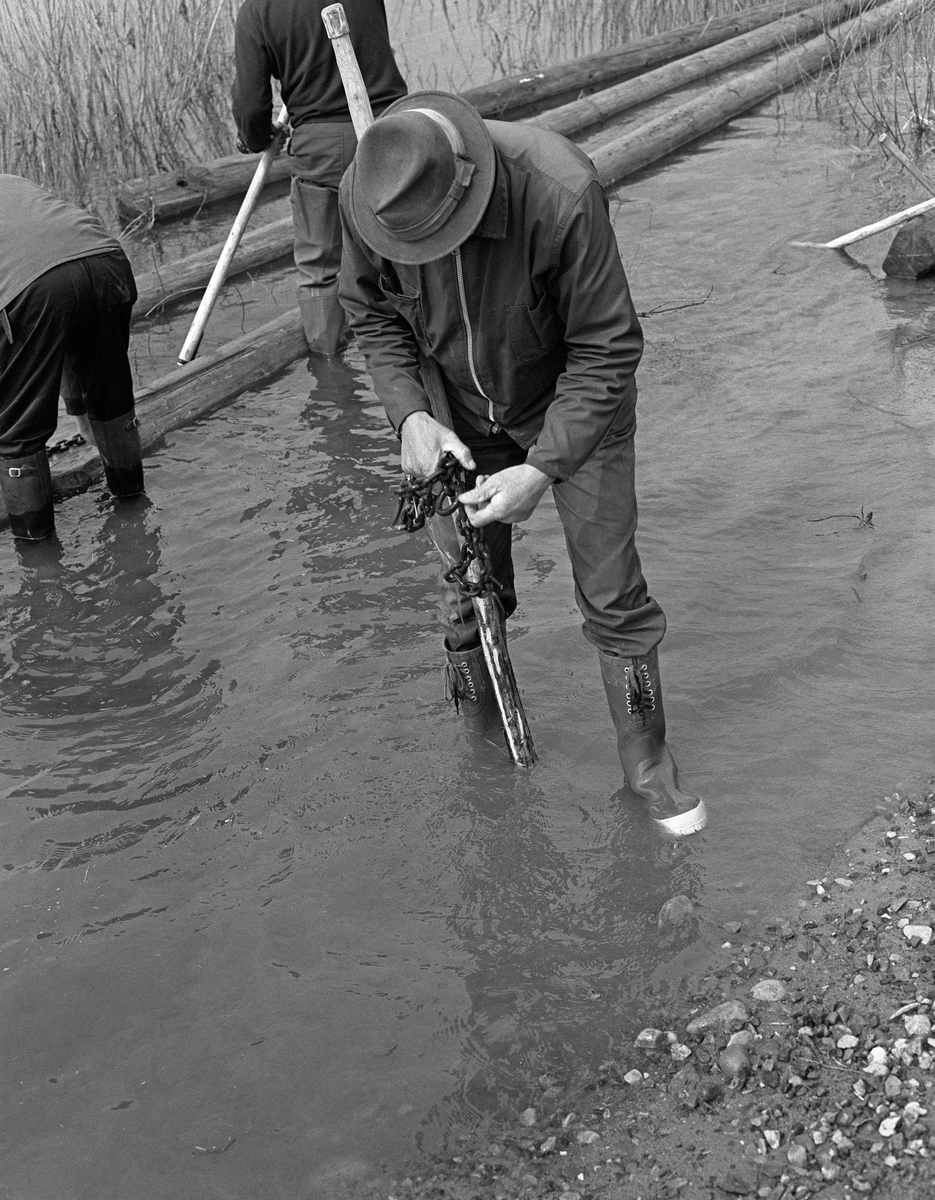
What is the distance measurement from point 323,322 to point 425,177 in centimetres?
449

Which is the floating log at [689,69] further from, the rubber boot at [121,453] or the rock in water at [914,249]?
the rubber boot at [121,453]

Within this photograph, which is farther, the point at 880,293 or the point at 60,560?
the point at 880,293

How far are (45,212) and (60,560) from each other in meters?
1.46

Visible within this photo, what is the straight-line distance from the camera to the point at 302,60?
6.36 metres

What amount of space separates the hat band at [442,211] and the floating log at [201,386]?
136 inches

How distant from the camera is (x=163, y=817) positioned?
12.7 feet

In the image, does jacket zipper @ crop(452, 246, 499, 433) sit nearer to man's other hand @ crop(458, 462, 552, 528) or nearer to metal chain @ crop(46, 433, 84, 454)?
man's other hand @ crop(458, 462, 552, 528)

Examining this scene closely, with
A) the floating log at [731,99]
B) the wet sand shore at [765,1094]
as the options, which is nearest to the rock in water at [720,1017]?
the wet sand shore at [765,1094]

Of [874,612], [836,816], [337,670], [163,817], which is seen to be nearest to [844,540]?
[874,612]

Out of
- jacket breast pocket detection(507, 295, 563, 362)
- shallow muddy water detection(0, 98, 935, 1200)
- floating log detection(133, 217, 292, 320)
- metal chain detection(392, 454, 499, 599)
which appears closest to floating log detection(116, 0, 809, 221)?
floating log detection(133, 217, 292, 320)

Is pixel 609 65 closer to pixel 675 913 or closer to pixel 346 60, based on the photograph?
pixel 346 60

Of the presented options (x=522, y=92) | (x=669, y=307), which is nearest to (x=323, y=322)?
(x=669, y=307)

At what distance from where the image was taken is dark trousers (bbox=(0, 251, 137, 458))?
486cm

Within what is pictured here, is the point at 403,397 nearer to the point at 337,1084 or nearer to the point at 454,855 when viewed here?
the point at 454,855
